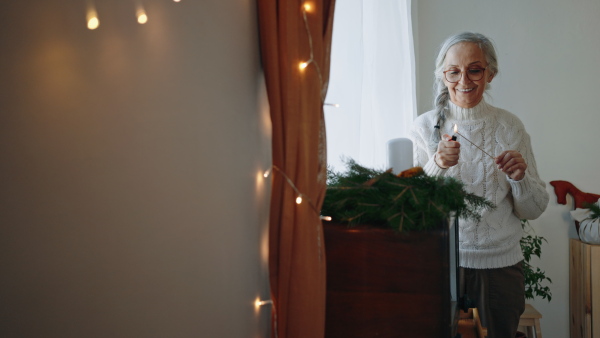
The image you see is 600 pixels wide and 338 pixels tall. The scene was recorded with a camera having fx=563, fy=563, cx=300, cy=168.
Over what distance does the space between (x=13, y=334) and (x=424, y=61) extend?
3.40 m

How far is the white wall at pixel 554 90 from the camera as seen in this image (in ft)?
11.3

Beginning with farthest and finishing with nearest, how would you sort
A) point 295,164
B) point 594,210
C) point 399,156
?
point 594,210, point 399,156, point 295,164

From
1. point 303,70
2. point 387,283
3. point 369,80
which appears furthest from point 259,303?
point 369,80

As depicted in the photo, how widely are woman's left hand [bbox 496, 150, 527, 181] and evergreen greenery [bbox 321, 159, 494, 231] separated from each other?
1.42 ft

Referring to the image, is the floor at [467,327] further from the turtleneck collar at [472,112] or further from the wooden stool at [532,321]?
the wooden stool at [532,321]

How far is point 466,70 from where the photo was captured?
1.98 m

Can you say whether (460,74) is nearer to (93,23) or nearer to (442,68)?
(442,68)

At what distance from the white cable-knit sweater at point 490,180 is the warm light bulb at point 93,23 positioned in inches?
53.4

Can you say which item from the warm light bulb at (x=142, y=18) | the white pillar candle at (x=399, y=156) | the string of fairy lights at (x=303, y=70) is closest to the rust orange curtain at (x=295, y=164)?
the string of fairy lights at (x=303, y=70)

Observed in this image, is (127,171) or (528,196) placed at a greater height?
(528,196)

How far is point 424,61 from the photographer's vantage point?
3666 millimetres

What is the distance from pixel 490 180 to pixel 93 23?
5.11 ft

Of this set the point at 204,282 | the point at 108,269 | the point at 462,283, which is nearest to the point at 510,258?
the point at 462,283

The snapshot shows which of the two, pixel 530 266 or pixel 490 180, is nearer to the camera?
pixel 490 180
